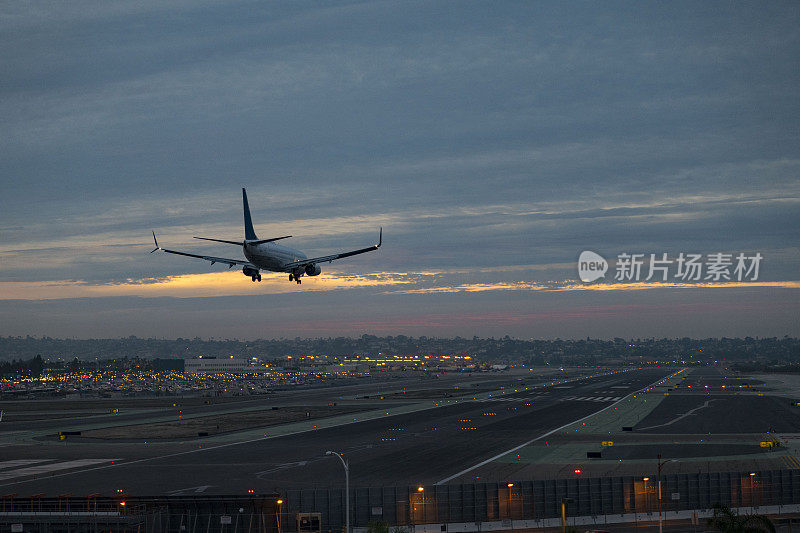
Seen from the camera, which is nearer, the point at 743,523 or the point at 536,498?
the point at 743,523

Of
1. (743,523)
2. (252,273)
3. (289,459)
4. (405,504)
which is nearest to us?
(743,523)

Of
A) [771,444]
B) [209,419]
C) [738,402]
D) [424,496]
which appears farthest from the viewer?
[738,402]

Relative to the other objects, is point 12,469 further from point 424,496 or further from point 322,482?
point 424,496

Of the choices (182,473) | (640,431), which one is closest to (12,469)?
(182,473)

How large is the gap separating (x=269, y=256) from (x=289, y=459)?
22402 millimetres

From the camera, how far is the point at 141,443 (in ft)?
347

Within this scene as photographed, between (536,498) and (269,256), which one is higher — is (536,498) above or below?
below

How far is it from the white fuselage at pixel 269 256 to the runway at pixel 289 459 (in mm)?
21358

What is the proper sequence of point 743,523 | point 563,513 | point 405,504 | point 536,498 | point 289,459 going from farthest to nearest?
1. point 289,459
2. point 536,498
3. point 405,504
4. point 563,513
5. point 743,523

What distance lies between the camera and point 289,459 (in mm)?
87812

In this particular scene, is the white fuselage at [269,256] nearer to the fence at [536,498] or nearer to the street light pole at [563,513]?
the fence at [536,498]

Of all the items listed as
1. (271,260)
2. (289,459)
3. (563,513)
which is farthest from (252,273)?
(563,513)

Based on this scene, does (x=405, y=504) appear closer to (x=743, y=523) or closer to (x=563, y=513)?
(x=563, y=513)

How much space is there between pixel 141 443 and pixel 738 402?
11541 cm
